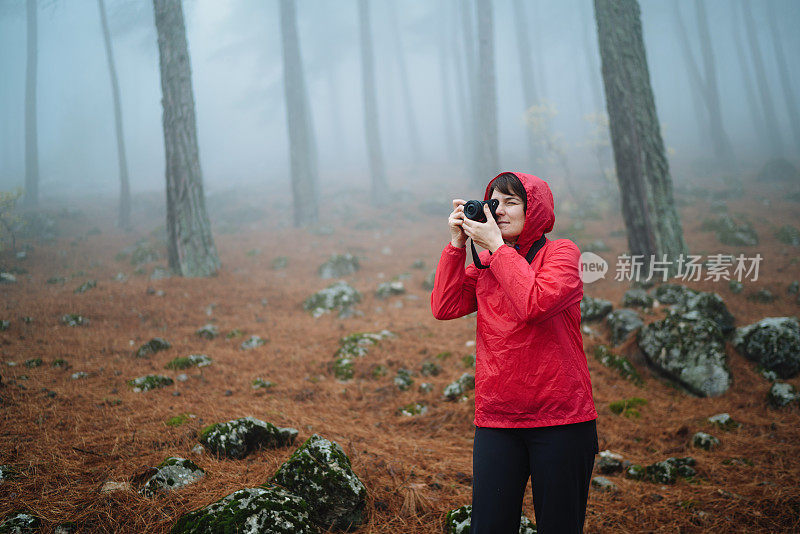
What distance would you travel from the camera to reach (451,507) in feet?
8.38

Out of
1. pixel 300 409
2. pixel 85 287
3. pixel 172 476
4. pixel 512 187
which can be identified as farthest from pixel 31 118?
pixel 512 187

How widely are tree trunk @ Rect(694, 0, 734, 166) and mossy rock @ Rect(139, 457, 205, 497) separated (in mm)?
30201

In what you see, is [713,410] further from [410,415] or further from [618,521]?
[410,415]

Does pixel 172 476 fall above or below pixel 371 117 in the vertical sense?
below

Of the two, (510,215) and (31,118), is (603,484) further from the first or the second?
(31,118)

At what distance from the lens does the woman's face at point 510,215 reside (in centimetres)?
192

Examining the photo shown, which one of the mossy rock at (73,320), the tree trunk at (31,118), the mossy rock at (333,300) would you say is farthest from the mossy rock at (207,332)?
the tree trunk at (31,118)

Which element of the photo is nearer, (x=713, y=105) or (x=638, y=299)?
(x=638, y=299)

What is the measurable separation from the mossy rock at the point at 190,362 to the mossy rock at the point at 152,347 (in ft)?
1.92

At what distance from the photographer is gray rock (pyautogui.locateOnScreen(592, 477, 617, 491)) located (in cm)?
294

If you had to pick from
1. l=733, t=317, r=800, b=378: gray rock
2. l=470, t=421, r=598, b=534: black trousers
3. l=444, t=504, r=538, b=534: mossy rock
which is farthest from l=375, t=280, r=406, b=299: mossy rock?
l=470, t=421, r=598, b=534: black trousers

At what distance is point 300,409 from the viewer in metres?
3.96

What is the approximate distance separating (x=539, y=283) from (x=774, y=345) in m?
4.93

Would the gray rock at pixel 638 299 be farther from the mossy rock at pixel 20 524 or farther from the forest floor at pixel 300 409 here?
the mossy rock at pixel 20 524
